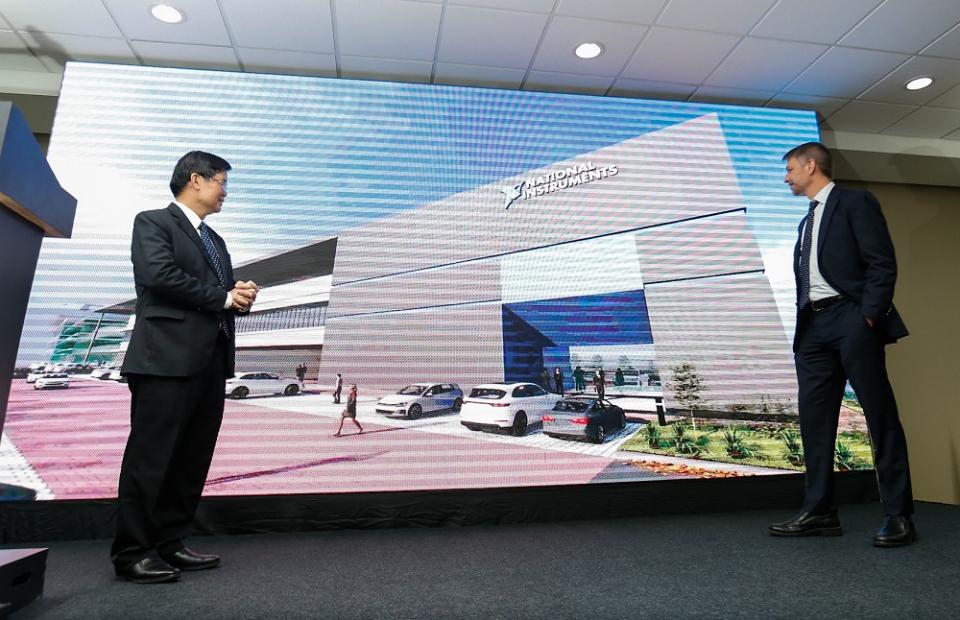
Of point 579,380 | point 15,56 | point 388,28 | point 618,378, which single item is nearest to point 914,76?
point 618,378

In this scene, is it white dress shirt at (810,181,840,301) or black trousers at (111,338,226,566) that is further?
white dress shirt at (810,181,840,301)

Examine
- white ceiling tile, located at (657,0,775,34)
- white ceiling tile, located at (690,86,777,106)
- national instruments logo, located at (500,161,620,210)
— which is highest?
white ceiling tile, located at (657,0,775,34)

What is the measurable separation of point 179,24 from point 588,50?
222 cm

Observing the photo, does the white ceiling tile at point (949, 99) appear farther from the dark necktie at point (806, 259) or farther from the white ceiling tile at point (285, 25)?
the white ceiling tile at point (285, 25)

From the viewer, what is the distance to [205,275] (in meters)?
1.68

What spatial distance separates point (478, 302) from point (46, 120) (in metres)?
2.97

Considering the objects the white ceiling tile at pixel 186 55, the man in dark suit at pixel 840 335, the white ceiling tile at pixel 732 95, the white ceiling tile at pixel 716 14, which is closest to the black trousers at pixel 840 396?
the man in dark suit at pixel 840 335

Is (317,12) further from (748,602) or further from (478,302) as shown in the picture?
(748,602)

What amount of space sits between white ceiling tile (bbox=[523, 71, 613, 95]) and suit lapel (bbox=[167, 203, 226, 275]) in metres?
2.21

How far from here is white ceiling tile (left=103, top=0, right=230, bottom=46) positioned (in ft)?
8.21

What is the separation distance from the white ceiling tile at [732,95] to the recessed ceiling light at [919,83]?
84 centimetres

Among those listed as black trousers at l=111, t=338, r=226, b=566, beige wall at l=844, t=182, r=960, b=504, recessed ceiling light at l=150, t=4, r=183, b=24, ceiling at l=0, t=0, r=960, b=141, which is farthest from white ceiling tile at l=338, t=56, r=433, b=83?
beige wall at l=844, t=182, r=960, b=504

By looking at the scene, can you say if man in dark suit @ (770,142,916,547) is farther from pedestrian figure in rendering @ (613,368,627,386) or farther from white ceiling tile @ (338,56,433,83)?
white ceiling tile @ (338,56,433,83)

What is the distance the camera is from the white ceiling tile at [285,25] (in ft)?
8.29
